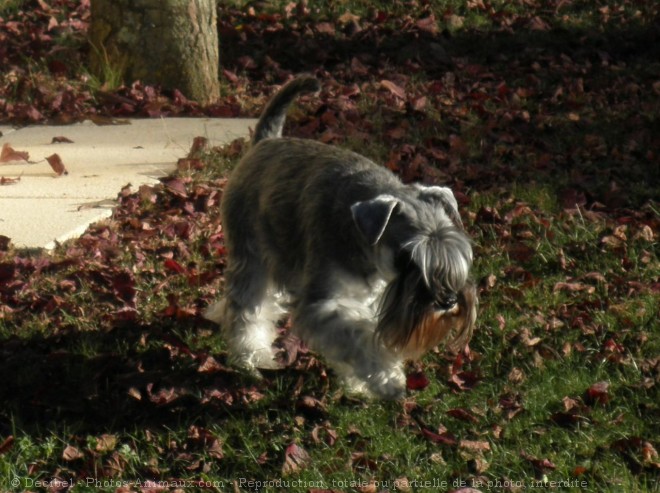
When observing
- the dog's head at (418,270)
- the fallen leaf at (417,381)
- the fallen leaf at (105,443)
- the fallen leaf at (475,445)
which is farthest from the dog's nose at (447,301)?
the fallen leaf at (105,443)

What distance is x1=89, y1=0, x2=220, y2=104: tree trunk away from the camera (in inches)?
382

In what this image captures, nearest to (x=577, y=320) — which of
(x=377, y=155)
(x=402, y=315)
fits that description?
(x=402, y=315)

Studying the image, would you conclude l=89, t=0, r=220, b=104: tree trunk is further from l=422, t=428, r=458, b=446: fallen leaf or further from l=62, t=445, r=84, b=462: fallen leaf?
l=422, t=428, r=458, b=446: fallen leaf

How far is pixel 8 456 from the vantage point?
5035mm

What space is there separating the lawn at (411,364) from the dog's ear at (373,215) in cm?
105

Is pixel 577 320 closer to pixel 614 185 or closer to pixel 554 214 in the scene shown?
pixel 554 214

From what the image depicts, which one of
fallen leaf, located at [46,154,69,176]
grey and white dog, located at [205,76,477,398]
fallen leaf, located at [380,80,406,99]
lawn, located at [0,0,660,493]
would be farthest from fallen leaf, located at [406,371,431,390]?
fallen leaf, located at [380,80,406,99]

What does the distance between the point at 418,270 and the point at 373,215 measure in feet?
1.19

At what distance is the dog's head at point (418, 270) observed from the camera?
4.66 metres

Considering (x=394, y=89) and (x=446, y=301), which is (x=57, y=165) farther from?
(x=446, y=301)

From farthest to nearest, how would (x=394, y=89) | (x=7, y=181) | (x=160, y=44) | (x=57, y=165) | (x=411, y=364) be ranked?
(x=394, y=89) → (x=160, y=44) → (x=57, y=165) → (x=7, y=181) → (x=411, y=364)

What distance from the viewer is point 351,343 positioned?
5070 mm

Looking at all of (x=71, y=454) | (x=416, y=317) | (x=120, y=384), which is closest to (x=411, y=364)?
(x=416, y=317)

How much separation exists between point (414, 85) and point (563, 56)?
1932 millimetres
